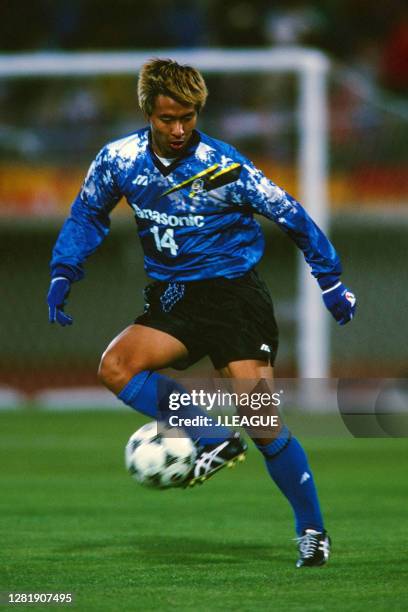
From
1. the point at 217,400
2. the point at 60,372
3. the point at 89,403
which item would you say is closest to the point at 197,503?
the point at 217,400

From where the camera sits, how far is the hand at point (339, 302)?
5164 millimetres

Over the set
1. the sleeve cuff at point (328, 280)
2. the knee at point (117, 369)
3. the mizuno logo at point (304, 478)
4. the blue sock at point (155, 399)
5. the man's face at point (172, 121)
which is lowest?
the mizuno logo at point (304, 478)

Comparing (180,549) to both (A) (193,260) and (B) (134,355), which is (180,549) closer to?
(B) (134,355)

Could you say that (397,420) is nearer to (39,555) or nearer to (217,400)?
(217,400)

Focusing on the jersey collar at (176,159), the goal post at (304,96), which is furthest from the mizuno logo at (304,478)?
the goal post at (304,96)

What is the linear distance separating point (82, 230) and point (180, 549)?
137 centimetres

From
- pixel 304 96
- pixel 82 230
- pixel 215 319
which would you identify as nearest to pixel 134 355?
pixel 215 319

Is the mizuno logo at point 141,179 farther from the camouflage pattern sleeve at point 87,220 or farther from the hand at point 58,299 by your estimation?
the hand at point 58,299

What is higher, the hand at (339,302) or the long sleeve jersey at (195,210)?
the long sleeve jersey at (195,210)

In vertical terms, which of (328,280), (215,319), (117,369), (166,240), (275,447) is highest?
(166,240)

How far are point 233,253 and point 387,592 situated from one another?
5.11 feet

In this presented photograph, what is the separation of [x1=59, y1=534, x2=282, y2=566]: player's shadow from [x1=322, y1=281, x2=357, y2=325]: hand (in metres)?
0.99

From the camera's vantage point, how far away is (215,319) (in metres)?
5.21

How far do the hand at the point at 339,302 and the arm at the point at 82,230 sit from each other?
3.14ft
